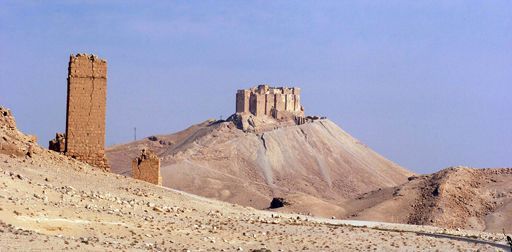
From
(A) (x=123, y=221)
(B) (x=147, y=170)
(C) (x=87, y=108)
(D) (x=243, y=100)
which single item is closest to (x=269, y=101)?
(D) (x=243, y=100)

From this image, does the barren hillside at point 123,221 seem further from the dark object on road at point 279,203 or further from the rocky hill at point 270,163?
the rocky hill at point 270,163

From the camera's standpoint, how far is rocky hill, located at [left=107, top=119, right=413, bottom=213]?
196 ft

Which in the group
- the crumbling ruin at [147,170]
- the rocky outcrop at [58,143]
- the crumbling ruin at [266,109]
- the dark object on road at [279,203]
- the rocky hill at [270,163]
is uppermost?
the crumbling ruin at [266,109]

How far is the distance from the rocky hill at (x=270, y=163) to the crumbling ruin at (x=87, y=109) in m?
28.7

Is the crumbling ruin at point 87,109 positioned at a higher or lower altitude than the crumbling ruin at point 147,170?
higher

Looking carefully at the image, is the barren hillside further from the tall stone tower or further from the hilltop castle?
the hilltop castle

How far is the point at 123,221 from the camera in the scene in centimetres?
1723

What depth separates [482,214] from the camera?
122 ft

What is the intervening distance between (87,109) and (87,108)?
3 cm

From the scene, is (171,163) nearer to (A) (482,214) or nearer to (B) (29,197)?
(A) (482,214)

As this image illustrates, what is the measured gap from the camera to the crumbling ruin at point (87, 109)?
977 inches

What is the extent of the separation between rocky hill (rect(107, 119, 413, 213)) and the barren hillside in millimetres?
30899

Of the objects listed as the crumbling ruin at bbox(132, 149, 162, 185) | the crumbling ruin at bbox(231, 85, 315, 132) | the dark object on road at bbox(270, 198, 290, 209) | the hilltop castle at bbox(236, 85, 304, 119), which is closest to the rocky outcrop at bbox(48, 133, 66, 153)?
the crumbling ruin at bbox(132, 149, 162, 185)

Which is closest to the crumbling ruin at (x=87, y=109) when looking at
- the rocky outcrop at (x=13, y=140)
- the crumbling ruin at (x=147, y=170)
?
the rocky outcrop at (x=13, y=140)
